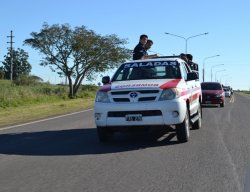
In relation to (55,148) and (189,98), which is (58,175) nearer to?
(55,148)

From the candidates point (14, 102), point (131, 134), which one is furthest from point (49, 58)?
point (131, 134)

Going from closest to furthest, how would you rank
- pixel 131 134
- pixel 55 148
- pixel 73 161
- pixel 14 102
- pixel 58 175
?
1. pixel 58 175
2. pixel 73 161
3. pixel 55 148
4. pixel 131 134
5. pixel 14 102

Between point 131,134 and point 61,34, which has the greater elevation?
point 61,34

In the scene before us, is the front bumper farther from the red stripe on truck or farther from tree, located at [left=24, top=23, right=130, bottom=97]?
tree, located at [left=24, top=23, right=130, bottom=97]

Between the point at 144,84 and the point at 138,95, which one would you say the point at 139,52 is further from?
the point at 138,95

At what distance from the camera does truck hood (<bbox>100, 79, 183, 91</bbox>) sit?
35.5 ft

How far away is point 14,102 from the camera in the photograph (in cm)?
3122

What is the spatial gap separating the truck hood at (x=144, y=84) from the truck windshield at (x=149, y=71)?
0.55 meters

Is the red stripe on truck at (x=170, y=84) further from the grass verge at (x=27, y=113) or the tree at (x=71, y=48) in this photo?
the tree at (x=71, y=48)

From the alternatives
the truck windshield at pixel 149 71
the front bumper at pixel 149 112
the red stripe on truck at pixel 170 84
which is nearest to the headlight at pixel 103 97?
the front bumper at pixel 149 112

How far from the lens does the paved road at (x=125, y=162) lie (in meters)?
7.01

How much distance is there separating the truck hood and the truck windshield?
553 mm

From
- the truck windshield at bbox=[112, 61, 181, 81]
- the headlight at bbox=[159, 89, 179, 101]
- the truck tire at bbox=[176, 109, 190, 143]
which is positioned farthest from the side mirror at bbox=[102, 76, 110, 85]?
the truck tire at bbox=[176, 109, 190, 143]

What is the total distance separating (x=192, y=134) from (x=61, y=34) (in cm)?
4106
